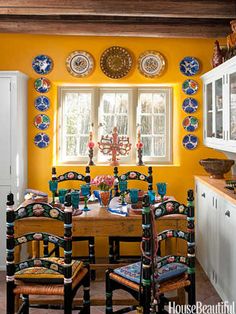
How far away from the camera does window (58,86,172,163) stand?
16.0 feet

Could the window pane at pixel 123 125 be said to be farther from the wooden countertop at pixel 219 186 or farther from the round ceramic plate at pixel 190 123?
the wooden countertop at pixel 219 186

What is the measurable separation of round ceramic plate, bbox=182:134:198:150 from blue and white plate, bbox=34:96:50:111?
1.58m

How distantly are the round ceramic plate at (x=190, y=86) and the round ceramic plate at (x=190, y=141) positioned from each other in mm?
492

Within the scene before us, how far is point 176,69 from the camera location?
184 inches

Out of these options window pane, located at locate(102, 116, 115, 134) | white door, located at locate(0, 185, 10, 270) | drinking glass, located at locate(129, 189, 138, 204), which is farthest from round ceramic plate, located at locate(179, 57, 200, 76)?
white door, located at locate(0, 185, 10, 270)

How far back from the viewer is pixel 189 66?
4660 mm

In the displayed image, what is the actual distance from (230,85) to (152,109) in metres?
1.33

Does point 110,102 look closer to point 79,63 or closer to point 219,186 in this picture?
point 79,63

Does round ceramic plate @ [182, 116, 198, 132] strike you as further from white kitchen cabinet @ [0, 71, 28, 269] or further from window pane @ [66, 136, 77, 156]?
white kitchen cabinet @ [0, 71, 28, 269]

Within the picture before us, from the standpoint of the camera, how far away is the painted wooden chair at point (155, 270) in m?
2.44

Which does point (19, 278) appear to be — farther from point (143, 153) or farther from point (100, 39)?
point (100, 39)

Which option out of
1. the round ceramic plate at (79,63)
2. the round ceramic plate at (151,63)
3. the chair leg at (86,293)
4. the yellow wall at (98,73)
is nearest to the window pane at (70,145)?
the yellow wall at (98,73)

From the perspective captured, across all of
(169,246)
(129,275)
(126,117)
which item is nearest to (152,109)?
(126,117)

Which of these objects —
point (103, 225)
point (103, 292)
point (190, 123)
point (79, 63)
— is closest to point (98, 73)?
point (79, 63)
